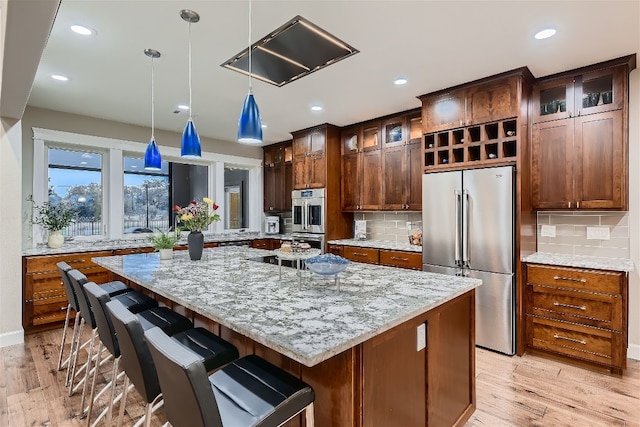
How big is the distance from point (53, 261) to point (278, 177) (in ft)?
11.6

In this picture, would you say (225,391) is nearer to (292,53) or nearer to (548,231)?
(292,53)

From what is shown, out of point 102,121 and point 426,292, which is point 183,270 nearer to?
point 426,292

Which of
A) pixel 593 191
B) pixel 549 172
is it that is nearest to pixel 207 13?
pixel 549 172

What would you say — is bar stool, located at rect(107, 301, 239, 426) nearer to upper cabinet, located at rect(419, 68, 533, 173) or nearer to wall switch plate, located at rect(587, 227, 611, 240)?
upper cabinet, located at rect(419, 68, 533, 173)

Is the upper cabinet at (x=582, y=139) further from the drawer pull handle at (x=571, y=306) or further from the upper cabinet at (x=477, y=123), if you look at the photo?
the drawer pull handle at (x=571, y=306)

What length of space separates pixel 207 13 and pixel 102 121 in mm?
3338

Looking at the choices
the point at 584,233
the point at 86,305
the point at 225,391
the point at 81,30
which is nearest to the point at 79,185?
the point at 81,30

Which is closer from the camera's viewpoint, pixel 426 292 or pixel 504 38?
pixel 426 292

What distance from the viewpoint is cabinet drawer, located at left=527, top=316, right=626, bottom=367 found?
8.73 feet

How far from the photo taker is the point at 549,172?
3186mm

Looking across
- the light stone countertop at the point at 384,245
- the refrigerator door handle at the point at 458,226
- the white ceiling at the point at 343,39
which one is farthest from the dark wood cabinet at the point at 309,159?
the refrigerator door handle at the point at 458,226

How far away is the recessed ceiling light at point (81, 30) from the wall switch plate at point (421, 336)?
2.91m

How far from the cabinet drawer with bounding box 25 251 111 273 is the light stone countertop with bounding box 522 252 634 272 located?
188 inches

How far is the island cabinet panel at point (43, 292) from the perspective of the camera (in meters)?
3.61
